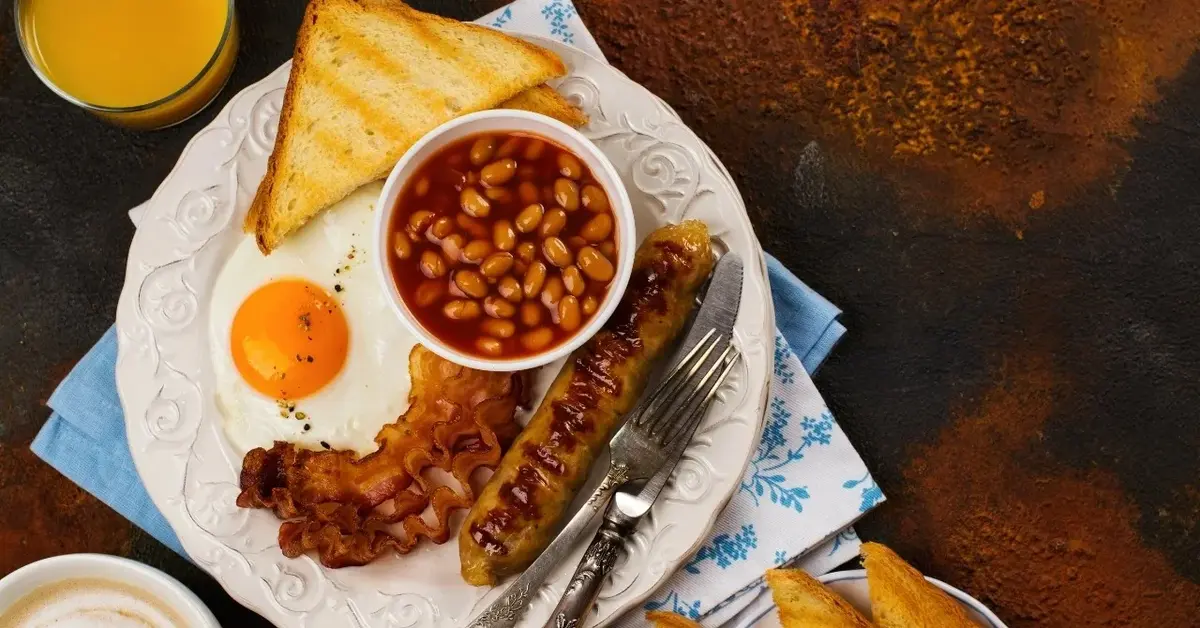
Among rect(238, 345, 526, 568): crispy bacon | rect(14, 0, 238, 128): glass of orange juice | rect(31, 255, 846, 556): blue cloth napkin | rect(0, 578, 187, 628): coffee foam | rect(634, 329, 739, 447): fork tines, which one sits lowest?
rect(0, 578, 187, 628): coffee foam

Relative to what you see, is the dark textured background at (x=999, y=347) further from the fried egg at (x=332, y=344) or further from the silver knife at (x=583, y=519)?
the fried egg at (x=332, y=344)

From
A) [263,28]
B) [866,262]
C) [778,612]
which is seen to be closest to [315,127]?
[263,28]

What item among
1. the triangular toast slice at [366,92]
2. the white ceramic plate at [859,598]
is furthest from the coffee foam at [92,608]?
the white ceramic plate at [859,598]

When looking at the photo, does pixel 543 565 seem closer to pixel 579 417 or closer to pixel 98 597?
pixel 579 417

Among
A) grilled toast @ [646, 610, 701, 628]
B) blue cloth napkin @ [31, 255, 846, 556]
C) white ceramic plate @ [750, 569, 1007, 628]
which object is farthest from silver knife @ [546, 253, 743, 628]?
white ceramic plate @ [750, 569, 1007, 628]

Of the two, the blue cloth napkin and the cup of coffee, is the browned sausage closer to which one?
the blue cloth napkin

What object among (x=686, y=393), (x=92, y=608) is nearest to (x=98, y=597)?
(x=92, y=608)
